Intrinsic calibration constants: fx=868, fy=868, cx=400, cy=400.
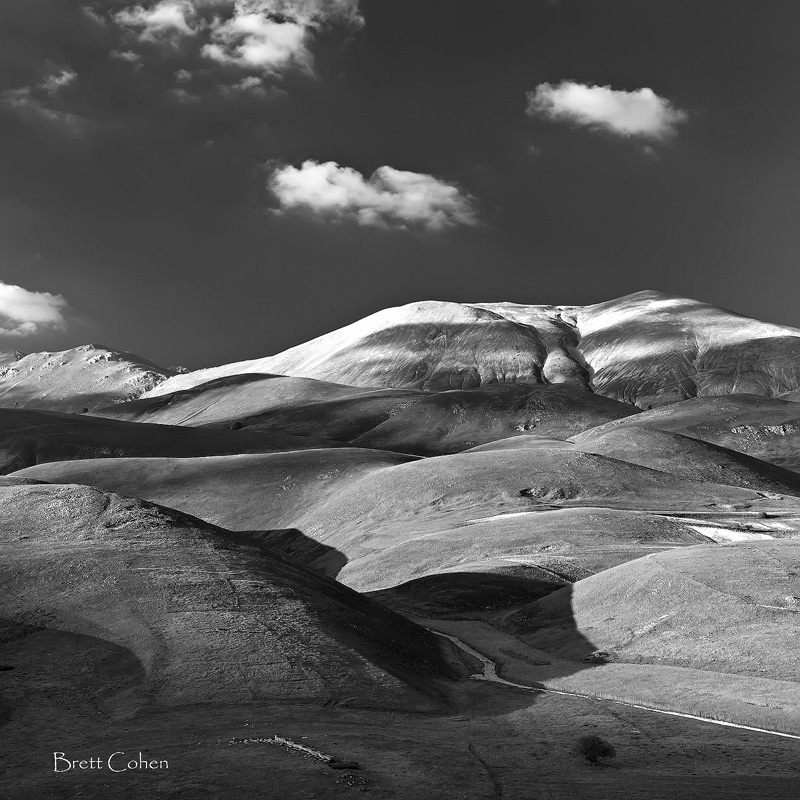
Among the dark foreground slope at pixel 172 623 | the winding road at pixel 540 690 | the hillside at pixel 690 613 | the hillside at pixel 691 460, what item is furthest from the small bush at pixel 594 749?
the hillside at pixel 691 460

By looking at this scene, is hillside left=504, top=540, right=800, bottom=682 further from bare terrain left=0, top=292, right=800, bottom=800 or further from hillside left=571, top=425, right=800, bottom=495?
hillside left=571, top=425, right=800, bottom=495

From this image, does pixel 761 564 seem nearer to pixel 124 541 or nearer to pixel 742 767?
pixel 742 767

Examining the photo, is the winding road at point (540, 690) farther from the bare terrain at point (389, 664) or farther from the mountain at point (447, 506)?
the mountain at point (447, 506)

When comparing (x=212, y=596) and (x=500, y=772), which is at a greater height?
(x=212, y=596)

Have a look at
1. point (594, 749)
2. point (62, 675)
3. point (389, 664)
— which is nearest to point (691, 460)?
point (389, 664)

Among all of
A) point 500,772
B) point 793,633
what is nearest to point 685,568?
point 793,633

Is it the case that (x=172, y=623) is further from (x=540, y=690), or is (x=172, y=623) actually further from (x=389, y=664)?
(x=540, y=690)
